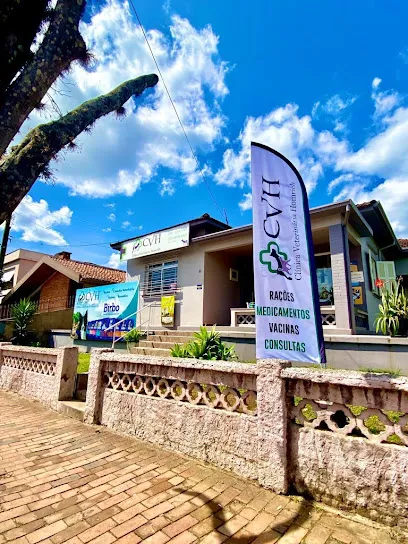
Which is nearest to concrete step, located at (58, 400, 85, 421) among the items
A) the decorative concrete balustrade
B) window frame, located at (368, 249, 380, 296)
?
the decorative concrete balustrade

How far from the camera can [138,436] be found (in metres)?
3.96

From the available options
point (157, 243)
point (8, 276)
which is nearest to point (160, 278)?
point (157, 243)

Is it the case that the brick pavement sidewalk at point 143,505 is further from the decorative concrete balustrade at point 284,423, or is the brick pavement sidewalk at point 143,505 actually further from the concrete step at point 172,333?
the concrete step at point 172,333

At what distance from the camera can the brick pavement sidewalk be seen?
2.12 meters

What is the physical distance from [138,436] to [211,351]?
2502 mm

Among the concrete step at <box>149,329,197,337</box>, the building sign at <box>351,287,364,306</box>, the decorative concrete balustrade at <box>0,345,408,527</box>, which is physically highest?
the building sign at <box>351,287,364,306</box>

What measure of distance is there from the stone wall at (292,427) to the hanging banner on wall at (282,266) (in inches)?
9.3

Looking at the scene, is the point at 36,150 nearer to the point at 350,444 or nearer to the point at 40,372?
the point at 350,444

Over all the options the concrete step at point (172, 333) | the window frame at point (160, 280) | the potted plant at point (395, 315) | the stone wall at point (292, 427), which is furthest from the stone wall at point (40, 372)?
the potted plant at point (395, 315)

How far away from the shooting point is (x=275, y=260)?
3.03m

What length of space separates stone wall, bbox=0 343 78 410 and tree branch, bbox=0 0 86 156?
A: 14.1 feet

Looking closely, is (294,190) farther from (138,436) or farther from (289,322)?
(138,436)

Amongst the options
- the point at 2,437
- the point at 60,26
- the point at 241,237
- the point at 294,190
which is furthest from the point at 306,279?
the point at 241,237

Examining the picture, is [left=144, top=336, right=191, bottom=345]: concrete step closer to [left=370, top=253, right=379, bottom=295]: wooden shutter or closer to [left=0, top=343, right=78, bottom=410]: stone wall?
[left=0, top=343, right=78, bottom=410]: stone wall
